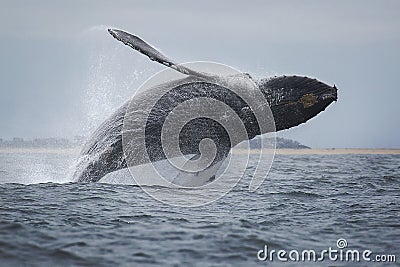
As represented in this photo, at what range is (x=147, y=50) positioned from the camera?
9.26 meters

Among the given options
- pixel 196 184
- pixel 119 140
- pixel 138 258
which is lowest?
pixel 138 258

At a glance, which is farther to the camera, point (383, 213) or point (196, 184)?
point (196, 184)

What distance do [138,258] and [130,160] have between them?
386 centimetres

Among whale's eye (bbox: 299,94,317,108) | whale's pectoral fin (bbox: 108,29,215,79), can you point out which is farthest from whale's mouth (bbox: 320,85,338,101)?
whale's pectoral fin (bbox: 108,29,215,79)

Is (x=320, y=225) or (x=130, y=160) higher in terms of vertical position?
(x=130, y=160)

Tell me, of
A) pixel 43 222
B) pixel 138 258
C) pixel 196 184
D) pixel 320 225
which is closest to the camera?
pixel 138 258

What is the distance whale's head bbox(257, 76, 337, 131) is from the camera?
9445 millimetres

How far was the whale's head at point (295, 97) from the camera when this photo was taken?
372 inches

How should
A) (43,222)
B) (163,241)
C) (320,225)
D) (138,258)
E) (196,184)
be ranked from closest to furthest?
(138,258) < (163,241) < (43,222) < (320,225) < (196,184)

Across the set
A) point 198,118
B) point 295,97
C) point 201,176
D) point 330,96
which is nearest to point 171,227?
point 201,176

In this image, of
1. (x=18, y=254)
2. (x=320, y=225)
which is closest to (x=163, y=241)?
(x=18, y=254)

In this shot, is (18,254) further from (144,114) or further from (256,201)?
(256,201)

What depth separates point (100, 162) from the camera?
31.7ft

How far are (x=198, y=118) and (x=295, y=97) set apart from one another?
1.73 meters
